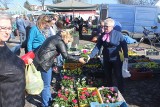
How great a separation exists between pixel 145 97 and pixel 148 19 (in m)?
9.83

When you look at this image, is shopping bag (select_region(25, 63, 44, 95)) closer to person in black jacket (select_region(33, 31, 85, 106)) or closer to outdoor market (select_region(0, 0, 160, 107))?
outdoor market (select_region(0, 0, 160, 107))

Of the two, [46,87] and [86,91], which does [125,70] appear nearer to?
[86,91]

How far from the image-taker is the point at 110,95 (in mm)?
4559

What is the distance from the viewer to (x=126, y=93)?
5.60 metres

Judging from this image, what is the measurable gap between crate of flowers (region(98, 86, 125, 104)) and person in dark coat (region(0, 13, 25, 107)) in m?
2.42

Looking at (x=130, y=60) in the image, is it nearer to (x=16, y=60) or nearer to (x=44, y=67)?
(x=44, y=67)

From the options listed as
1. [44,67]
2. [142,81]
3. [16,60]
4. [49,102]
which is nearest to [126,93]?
[142,81]

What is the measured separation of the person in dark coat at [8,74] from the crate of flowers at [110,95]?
242cm

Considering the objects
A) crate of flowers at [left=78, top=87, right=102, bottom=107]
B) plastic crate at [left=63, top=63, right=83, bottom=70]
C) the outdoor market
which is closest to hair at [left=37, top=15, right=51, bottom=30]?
the outdoor market

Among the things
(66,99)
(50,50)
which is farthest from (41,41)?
(66,99)

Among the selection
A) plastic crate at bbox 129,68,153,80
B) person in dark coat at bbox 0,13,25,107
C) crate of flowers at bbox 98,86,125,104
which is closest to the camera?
person in dark coat at bbox 0,13,25,107

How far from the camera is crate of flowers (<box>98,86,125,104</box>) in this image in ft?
14.2

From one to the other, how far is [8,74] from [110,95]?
286 centimetres

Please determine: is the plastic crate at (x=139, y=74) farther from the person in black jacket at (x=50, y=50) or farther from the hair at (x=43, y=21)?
the hair at (x=43, y=21)
